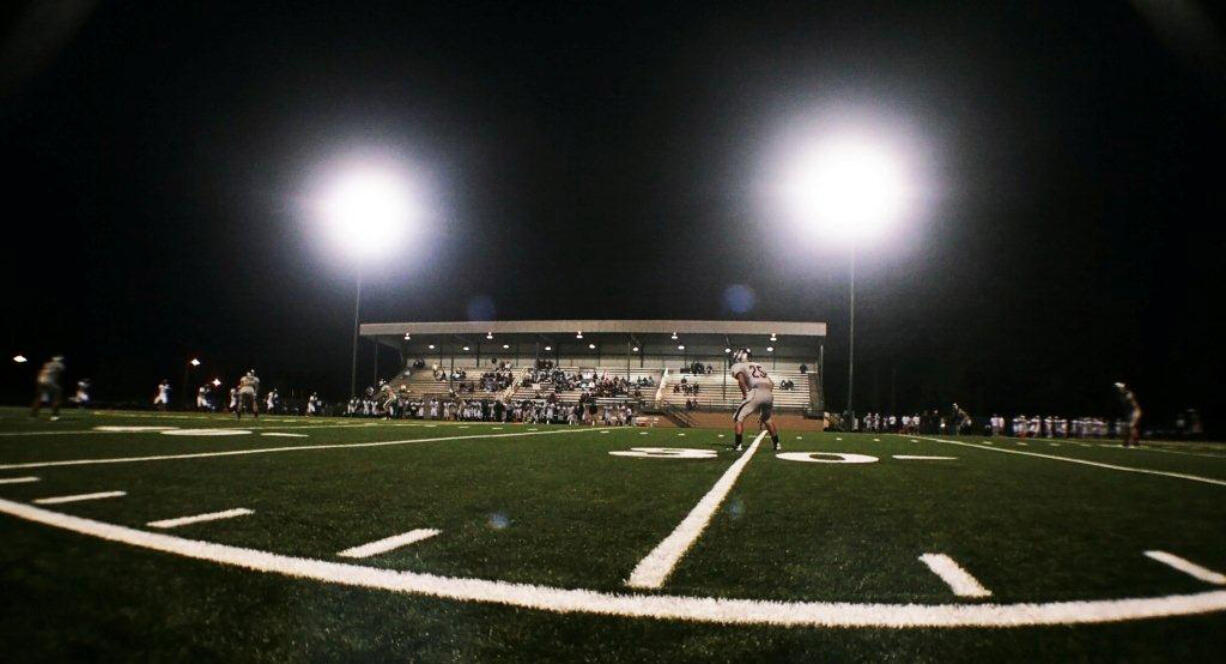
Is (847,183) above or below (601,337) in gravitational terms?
above

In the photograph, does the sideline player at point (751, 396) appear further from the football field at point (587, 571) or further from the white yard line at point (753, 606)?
the white yard line at point (753, 606)

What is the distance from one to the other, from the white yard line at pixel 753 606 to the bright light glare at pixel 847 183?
31.2 metres

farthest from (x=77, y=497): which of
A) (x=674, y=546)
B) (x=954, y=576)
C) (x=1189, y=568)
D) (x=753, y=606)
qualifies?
(x=1189, y=568)

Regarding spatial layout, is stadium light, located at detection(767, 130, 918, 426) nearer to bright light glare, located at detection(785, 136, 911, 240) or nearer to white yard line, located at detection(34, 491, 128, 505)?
bright light glare, located at detection(785, 136, 911, 240)

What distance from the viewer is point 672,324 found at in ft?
129

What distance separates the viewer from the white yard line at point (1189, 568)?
2.52 meters

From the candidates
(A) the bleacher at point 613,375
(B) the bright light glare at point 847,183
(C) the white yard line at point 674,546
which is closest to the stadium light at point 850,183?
(B) the bright light glare at point 847,183

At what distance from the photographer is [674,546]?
2.99 m

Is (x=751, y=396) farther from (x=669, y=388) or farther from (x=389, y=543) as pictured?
(x=669, y=388)

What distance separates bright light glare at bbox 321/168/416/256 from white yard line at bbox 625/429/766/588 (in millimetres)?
37846

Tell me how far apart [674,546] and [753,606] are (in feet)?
3.00

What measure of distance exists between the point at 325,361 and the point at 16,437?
4532cm

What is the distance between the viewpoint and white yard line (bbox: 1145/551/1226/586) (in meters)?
2.52


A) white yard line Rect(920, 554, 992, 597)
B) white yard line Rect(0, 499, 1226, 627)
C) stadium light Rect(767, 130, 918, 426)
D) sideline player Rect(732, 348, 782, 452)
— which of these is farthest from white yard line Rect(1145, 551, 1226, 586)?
stadium light Rect(767, 130, 918, 426)
